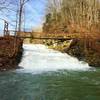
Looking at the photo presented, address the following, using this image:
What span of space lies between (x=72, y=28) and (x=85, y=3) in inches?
357

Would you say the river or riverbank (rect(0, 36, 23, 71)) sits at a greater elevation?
riverbank (rect(0, 36, 23, 71))

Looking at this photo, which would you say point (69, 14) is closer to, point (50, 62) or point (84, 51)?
point (84, 51)

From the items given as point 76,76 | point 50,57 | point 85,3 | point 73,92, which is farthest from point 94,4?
point 73,92

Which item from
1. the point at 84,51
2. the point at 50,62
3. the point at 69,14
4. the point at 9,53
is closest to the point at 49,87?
the point at 9,53

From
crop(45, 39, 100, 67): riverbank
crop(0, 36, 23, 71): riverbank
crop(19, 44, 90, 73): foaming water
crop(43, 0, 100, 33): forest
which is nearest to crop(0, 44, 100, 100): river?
crop(0, 36, 23, 71): riverbank

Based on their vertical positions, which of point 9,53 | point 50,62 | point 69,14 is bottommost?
point 50,62

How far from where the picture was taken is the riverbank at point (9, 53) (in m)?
26.0

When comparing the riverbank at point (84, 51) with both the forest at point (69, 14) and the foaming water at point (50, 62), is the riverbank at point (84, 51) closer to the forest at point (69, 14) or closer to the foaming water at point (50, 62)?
the foaming water at point (50, 62)

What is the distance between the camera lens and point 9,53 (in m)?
27.9

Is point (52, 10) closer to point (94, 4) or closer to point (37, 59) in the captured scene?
point (94, 4)

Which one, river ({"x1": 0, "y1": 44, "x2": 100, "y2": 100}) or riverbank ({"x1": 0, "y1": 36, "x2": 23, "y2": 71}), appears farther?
riverbank ({"x1": 0, "y1": 36, "x2": 23, "y2": 71})

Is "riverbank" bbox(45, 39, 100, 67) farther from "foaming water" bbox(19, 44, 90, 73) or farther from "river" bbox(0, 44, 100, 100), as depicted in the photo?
"river" bbox(0, 44, 100, 100)

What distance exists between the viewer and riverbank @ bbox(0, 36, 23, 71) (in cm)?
2596

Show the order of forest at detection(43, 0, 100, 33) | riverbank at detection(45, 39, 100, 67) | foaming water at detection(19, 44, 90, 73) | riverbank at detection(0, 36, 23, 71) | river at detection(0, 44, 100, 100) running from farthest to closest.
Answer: forest at detection(43, 0, 100, 33) < riverbank at detection(45, 39, 100, 67) < foaming water at detection(19, 44, 90, 73) < riverbank at detection(0, 36, 23, 71) < river at detection(0, 44, 100, 100)
